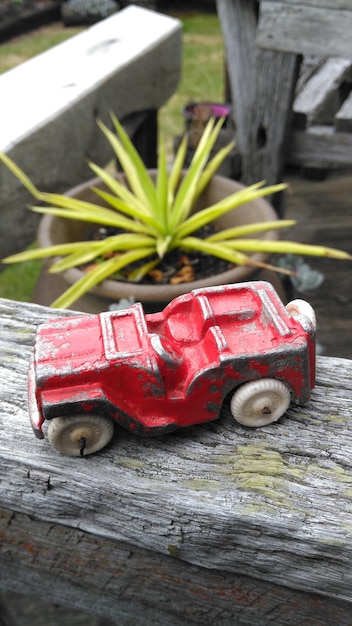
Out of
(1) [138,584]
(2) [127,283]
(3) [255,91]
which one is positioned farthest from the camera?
(3) [255,91]

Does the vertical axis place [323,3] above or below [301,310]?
above

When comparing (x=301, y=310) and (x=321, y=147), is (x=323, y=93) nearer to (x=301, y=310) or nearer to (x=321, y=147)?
(x=321, y=147)

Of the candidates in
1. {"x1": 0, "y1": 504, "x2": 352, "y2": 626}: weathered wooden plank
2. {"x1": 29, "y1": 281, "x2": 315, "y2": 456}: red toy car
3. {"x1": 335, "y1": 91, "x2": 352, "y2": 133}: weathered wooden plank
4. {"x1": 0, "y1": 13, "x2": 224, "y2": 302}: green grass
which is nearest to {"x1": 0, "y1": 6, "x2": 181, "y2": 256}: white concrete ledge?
{"x1": 335, "y1": 91, "x2": 352, "y2": 133}: weathered wooden plank

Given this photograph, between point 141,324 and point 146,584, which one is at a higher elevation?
point 141,324

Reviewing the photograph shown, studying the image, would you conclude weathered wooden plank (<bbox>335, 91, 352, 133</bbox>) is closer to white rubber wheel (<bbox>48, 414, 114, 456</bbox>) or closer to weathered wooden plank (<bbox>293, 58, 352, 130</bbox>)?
weathered wooden plank (<bbox>293, 58, 352, 130</bbox>)

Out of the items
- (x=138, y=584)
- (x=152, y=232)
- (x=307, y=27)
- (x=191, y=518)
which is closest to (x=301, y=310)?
(x=191, y=518)

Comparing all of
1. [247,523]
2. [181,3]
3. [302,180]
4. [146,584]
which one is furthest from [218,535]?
[181,3]

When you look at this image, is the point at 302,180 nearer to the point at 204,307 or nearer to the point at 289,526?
the point at 204,307
